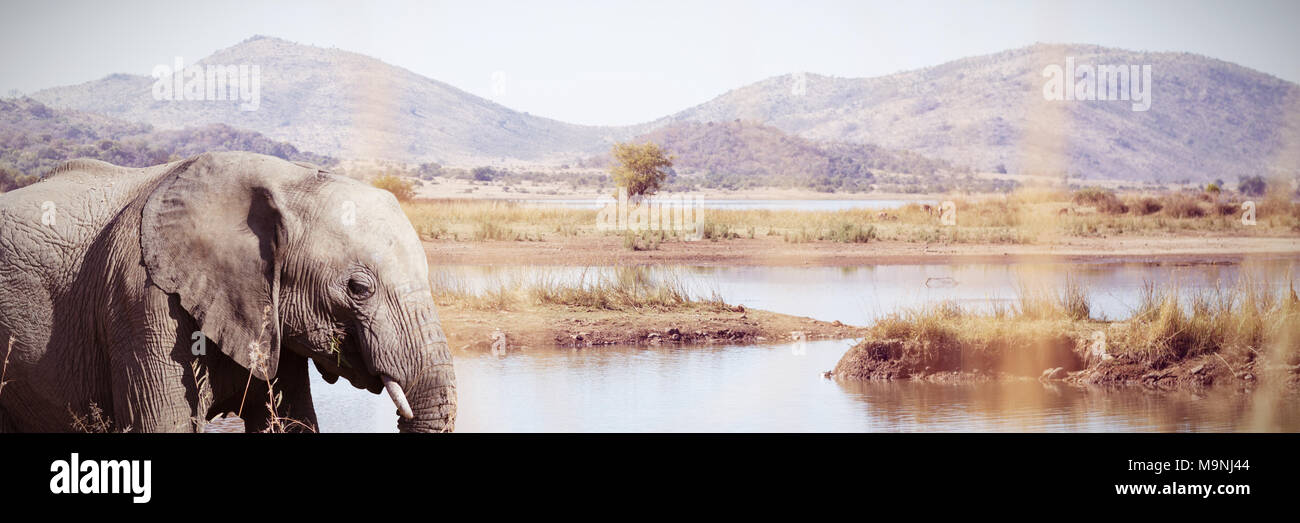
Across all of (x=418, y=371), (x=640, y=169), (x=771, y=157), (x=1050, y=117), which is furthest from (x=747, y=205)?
(x=1050, y=117)

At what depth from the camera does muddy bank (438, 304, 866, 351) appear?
48.3 feet

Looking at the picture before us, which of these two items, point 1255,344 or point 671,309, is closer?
point 1255,344

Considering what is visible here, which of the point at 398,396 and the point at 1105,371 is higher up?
the point at 398,396

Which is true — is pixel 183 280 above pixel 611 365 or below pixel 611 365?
above

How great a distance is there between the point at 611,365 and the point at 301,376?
7576 mm

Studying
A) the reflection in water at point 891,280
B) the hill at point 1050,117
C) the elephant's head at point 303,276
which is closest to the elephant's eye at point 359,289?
the elephant's head at point 303,276

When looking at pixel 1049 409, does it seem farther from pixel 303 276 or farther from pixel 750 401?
pixel 303 276

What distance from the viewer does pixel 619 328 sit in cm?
1517

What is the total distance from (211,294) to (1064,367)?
9.50 meters

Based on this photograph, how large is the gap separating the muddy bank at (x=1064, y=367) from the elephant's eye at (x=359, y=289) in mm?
7844

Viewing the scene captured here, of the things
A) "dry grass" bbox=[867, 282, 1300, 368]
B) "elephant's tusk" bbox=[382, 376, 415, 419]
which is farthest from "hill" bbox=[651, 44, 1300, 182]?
"elephant's tusk" bbox=[382, 376, 415, 419]
